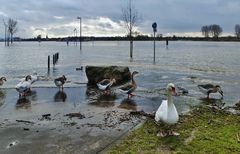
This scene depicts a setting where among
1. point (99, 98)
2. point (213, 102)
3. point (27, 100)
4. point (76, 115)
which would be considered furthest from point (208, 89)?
point (27, 100)

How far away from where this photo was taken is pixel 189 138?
780cm

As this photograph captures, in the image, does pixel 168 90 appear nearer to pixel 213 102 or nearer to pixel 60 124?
pixel 60 124

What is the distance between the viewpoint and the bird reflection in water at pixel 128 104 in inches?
472

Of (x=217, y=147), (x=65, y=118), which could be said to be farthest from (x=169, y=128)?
(x=65, y=118)

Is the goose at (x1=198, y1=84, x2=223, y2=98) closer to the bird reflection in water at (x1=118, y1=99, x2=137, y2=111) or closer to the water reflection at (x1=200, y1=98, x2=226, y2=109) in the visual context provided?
the water reflection at (x1=200, y1=98, x2=226, y2=109)

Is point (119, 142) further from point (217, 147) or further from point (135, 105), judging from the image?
point (135, 105)

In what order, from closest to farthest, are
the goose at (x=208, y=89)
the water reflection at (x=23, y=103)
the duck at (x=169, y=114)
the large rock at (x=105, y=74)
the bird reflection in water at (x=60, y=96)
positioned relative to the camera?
the duck at (x=169, y=114), the water reflection at (x=23, y=103), the bird reflection in water at (x=60, y=96), the goose at (x=208, y=89), the large rock at (x=105, y=74)

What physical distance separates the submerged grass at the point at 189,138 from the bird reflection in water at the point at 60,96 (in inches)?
185

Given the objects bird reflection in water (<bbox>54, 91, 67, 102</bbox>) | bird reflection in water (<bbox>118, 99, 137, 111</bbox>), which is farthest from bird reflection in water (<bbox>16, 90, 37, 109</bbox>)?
bird reflection in water (<bbox>118, 99, 137, 111</bbox>)

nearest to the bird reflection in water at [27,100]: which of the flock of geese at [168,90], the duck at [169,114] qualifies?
the flock of geese at [168,90]

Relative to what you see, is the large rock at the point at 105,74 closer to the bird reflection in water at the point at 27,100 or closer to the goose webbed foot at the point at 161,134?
the bird reflection in water at the point at 27,100

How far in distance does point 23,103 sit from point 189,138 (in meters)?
6.70

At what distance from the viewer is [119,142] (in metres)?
7.59

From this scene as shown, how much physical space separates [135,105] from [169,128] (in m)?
4.17
